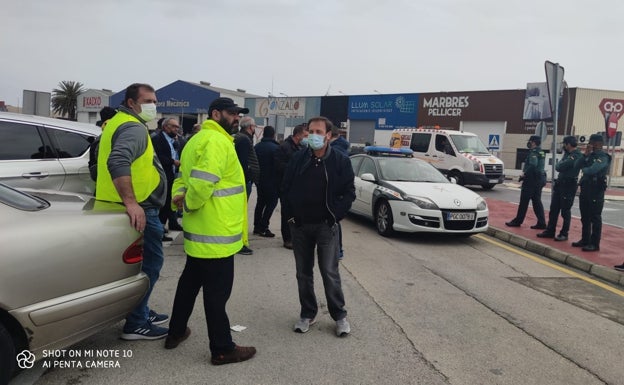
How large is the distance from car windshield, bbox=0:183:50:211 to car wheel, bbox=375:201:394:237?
5724 mm

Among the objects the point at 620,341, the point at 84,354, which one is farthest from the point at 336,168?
the point at 620,341

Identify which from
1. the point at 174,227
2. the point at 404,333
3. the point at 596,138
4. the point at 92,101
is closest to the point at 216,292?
the point at 404,333

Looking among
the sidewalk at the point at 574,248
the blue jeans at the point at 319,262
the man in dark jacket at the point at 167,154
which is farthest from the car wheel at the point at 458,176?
the blue jeans at the point at 319,262

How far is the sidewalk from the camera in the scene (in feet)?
21.2

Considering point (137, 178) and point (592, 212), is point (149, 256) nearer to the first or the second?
point (137, 178)

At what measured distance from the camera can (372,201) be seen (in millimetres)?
8547

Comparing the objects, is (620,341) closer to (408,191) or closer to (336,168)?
(336,168)

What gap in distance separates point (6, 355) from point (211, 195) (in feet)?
4.72

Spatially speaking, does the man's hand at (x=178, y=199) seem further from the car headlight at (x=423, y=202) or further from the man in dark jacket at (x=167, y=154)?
the car headlight at (x=423, y=202)

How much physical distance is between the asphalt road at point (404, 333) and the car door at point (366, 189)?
7.29 feet

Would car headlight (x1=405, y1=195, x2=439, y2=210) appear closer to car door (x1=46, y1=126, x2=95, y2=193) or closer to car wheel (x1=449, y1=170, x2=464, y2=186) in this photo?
car door (x1=46, y1=126, x2=95, y2=193)

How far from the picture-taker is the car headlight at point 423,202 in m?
7.49

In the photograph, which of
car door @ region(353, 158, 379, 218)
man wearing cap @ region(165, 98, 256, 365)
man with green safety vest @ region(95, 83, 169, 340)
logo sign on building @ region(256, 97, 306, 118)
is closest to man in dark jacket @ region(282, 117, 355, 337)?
man wearing cap @ region(165, 98, 256, 365)

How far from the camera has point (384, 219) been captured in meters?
→ 8.10
